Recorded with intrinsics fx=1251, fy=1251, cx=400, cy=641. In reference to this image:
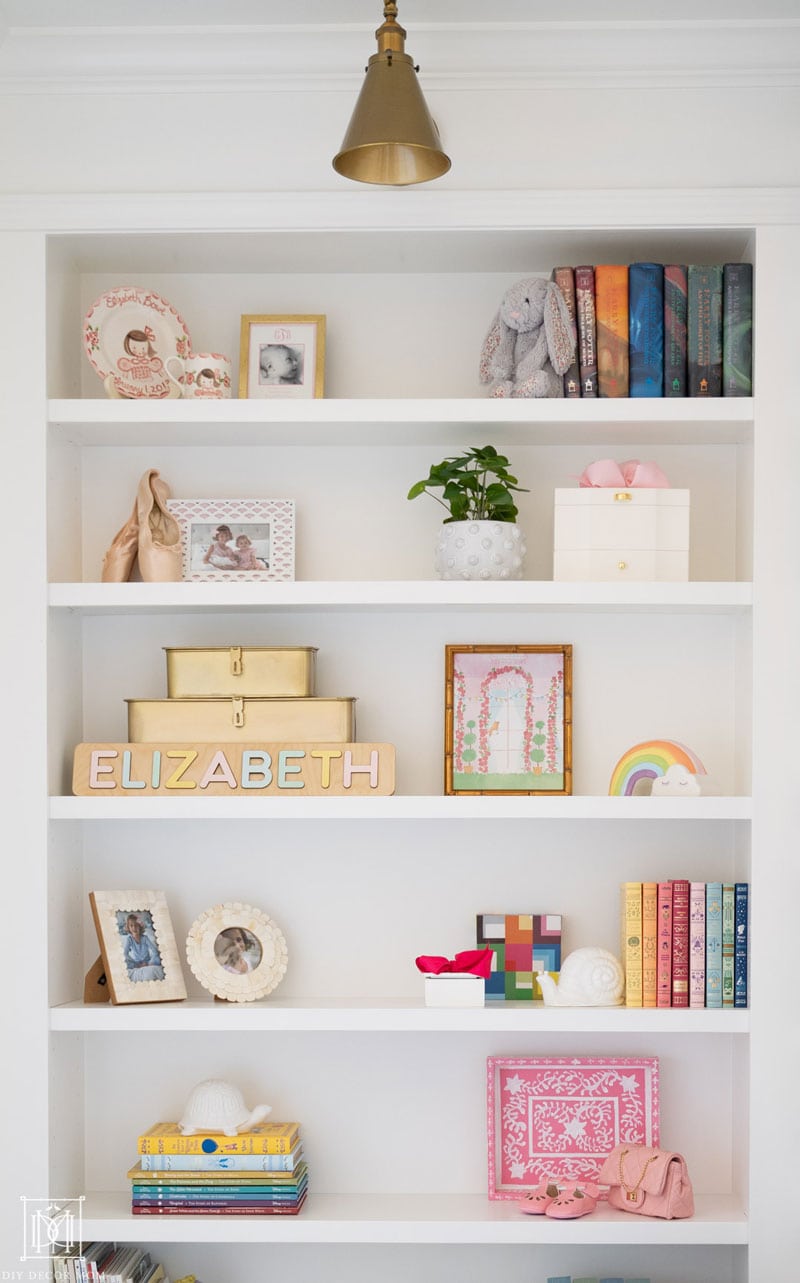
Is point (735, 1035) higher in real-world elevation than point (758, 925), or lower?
lower

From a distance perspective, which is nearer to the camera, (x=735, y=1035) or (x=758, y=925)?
(x=758, y=925)

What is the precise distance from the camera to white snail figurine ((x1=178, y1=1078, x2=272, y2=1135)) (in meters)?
2.35

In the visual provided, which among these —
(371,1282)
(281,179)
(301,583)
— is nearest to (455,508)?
(301,583)

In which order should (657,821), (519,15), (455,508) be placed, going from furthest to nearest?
(657,821) < (455,508) < (519,15)

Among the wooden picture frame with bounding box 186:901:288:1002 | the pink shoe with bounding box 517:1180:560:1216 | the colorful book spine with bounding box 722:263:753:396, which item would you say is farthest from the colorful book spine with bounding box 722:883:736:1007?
the colorful book spine with bounding box 722:263:753:396

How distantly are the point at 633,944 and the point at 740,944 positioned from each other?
7.6 inches

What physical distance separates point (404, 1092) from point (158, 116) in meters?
1.93

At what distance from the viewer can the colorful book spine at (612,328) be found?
7.65 ft

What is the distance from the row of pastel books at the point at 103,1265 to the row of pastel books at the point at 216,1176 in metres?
0.11

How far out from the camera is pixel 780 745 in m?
2.28

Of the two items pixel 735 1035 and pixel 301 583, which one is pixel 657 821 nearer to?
pixel 735 1035

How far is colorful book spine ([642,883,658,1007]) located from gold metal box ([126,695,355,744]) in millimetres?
629

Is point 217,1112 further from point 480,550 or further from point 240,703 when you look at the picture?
point 480,550

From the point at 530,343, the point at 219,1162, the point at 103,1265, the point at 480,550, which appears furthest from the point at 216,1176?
the point at 530,343
